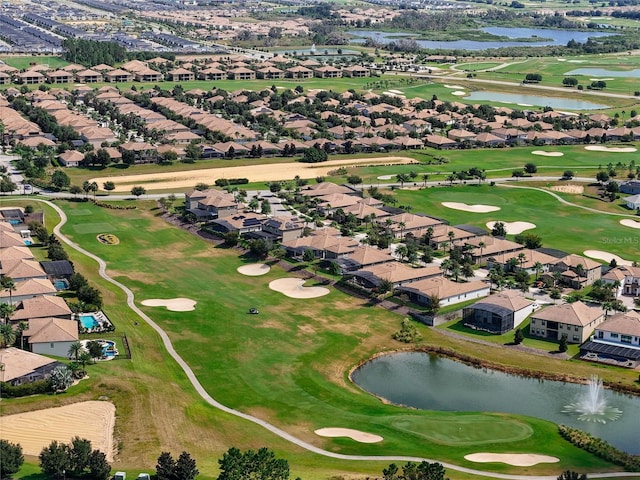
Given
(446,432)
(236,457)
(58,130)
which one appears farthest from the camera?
(58,130)

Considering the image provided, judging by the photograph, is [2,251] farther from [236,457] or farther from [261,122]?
[261,122]

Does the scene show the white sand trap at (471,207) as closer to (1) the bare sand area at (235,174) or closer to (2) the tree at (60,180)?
(1) the bare sand area at (235,174)

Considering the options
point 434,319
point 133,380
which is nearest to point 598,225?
point 434,319

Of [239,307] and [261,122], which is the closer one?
[239,307]

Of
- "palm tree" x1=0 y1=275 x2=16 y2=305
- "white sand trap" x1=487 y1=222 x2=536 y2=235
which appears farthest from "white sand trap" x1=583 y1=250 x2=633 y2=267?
"palm tree" x1=0 y1=275 x2=16 y2=305

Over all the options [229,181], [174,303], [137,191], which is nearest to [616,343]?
[174,303]

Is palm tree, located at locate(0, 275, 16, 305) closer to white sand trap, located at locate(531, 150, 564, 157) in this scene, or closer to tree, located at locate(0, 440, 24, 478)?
tree, located at locate(0, 440, 24, 478)

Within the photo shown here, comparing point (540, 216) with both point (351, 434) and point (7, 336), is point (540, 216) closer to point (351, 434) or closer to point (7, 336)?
point (351, 434)

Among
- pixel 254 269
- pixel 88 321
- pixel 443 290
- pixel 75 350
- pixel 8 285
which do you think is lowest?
pixel 254 269
